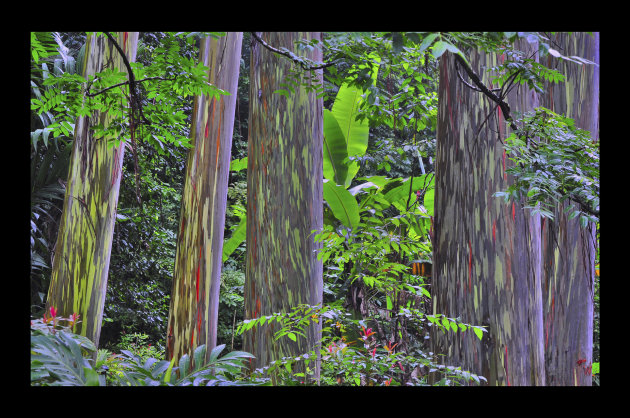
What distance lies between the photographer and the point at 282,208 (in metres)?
3.15

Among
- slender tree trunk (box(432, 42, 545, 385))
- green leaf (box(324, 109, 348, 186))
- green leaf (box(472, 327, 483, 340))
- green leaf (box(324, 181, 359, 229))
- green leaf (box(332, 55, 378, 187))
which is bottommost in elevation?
green leaf (box(472, 327, 483, 340))

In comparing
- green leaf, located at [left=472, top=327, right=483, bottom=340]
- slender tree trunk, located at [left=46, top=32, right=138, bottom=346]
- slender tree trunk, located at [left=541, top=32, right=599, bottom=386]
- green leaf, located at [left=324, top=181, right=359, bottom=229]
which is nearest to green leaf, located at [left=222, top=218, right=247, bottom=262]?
green leaf, located at [left=324, top=181, right=359, bottom=229]

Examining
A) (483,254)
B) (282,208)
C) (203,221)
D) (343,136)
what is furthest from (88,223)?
(343,136)

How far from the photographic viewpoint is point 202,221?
13.8 ft

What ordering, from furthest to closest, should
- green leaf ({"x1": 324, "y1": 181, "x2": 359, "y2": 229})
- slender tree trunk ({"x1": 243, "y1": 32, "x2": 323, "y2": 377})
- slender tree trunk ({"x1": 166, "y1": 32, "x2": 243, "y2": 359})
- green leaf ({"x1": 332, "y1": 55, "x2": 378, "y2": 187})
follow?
green leaf ({"x1": 332, "y1": 55, "x2": 378, "y2": 187}) < green leaf ({"x1": 324, "y1": 181, "x2": 359, "y2": 229}) < slender tree trunk ({"x1": 166, "y1": 32, "x2": 243, "y2": 359}) < slender tree trunk ({"x1": 243, "y1": 32, "x2": 323, "y2": 377})

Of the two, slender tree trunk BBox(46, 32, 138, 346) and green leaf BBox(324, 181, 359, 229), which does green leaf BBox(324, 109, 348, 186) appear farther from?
slender tree trunk BBox(46, 32, 138, 346)

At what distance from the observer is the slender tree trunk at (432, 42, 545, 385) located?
2174 millimetres

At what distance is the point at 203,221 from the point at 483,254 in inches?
102

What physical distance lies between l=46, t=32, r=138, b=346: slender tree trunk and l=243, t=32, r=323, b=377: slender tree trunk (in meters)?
1.03

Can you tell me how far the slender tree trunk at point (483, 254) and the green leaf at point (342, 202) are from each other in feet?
8.16

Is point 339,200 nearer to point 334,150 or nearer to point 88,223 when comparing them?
point 334,150

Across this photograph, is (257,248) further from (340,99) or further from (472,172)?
(340,99)
